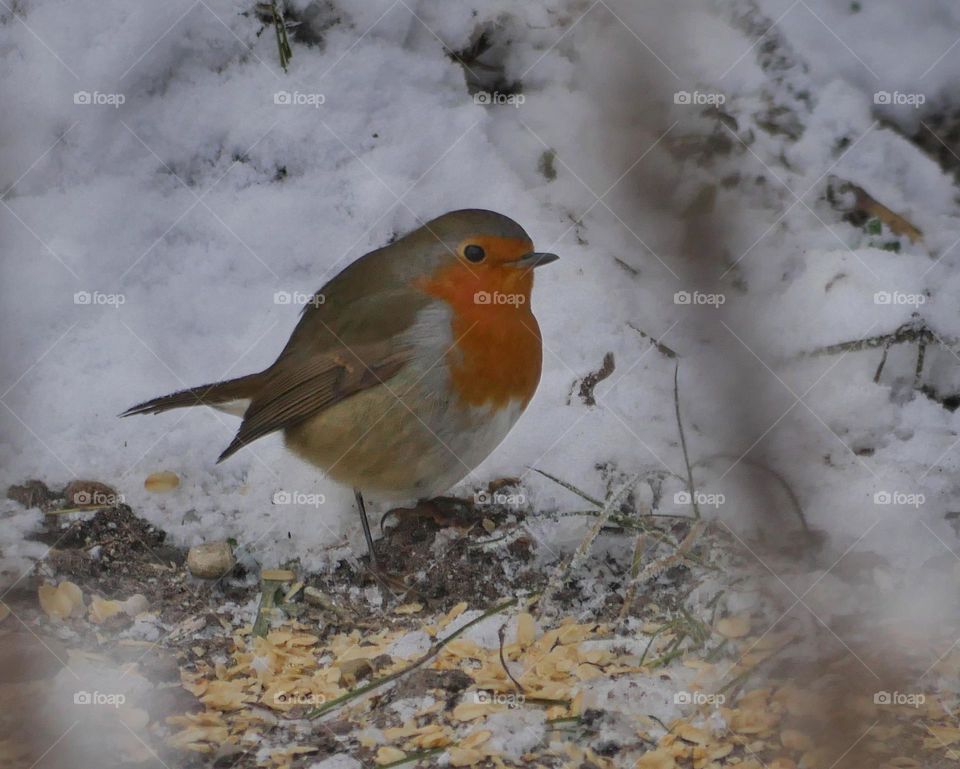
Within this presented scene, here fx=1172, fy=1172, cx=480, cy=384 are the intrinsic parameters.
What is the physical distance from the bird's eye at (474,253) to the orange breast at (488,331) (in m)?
0.02

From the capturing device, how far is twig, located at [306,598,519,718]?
5.36 feet

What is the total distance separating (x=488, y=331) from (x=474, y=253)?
0.13 m

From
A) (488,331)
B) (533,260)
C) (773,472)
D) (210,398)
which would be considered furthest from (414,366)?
(773,472)

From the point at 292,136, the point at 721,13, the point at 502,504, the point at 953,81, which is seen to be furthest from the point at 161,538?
the point at 953,81

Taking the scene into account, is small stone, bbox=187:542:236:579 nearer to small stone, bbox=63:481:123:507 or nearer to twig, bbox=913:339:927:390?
small stone, bbox=63:481:123:507

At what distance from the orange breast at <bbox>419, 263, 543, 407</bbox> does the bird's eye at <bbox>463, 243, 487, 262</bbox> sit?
0.02 meters

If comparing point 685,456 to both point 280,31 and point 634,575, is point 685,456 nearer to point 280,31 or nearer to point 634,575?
point 634,575

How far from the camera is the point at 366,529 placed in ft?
6.54

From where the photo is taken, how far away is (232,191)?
204cm

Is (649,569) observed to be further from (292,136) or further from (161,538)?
(292,136)

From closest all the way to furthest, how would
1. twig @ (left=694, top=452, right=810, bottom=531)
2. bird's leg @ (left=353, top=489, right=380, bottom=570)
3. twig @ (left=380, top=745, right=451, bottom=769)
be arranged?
twig @ (left=694, top=452, right=810, bottom=531), twig @ (left=380, top=745, right=451, bottom=769), bird's leg @ (left=353, top=489, right=380, bottom=570)

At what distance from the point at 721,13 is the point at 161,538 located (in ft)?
4.18

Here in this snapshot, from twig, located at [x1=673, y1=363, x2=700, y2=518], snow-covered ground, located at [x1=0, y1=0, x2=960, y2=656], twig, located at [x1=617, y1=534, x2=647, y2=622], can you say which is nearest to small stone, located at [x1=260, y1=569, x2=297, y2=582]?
snow-covered ground, located at [x1=0, y1=0, x2=960, y2=656]

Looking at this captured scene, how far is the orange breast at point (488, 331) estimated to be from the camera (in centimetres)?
189
